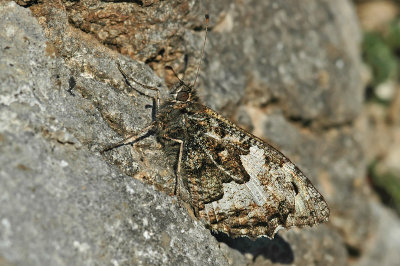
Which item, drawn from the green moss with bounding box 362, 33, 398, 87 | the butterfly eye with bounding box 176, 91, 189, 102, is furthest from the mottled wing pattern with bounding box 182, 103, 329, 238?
the green moss with bounding box 362, 33, 398, 87

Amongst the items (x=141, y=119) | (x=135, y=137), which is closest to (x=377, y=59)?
(x=141, y=119)

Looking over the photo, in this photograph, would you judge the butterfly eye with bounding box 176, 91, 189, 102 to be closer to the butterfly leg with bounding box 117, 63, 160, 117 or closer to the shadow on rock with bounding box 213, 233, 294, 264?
the butterfly leg with bounding box 117, 63, 160, 117

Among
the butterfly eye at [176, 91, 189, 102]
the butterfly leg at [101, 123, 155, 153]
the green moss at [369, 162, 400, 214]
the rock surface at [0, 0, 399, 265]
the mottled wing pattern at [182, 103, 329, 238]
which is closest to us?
the rock surface at [0, 0, 399, 265]

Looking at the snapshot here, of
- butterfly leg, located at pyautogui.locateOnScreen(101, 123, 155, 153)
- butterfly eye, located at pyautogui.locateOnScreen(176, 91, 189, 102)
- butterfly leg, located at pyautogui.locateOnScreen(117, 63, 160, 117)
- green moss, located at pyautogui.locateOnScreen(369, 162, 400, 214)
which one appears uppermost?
butterfly eye, located at pyautogui.locateOnScreen(176, 91, 189, 102)

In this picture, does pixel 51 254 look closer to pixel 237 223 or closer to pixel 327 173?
pixel 237 223

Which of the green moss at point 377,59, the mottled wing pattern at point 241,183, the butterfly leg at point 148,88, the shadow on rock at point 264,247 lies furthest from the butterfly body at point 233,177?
the green moss at point 377,59

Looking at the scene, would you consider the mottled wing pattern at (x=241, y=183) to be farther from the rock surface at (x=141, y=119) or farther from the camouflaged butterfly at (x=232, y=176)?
the rock surface at (x=141, y=119)

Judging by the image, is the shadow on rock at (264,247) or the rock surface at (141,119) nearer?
the rock surface at (141,119)
